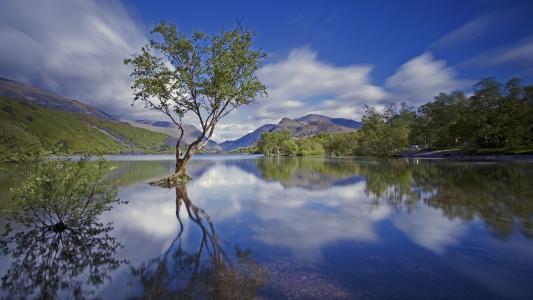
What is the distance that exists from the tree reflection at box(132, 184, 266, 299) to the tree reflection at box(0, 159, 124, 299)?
1.31 m

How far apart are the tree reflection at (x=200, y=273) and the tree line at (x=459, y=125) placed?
88.9 meters

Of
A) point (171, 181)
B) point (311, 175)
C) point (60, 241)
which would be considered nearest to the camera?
point (60, 241)

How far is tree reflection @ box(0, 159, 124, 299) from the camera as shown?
6887mm

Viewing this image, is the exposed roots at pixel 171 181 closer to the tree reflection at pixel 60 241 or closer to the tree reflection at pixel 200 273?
the tree reflection at pixel 60 241

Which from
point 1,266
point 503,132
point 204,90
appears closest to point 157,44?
point 204,90

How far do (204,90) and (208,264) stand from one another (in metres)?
25.2

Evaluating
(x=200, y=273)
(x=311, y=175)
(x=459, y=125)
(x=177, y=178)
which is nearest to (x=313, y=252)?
(x=200, y=273)

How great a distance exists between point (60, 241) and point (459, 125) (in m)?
110

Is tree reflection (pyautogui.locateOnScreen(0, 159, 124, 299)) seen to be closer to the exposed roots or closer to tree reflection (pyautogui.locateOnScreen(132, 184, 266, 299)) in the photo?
tree reflection (pyautogui.locateOnScreen(132, 184, 266, 299))

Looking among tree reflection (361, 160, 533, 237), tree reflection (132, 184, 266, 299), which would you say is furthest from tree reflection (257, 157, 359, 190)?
tree reflection (132, 184, 266, 299)

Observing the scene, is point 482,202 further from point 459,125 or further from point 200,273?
point 459,125

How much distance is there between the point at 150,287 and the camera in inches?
260

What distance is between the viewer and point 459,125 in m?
93.5

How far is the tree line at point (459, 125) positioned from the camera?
74.7 m
